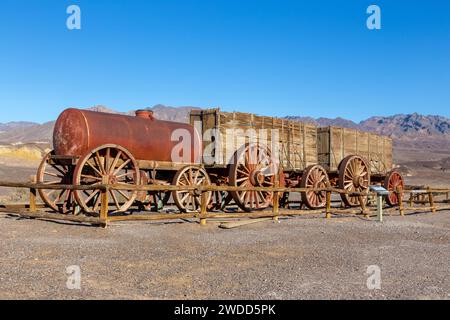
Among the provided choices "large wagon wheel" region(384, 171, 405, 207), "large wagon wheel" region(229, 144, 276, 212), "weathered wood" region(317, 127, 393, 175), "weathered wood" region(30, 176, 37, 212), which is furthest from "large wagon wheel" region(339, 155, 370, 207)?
"weathered wood" region(30, 176, 37, 212)

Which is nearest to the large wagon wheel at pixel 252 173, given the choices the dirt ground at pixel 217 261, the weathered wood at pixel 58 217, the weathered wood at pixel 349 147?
the dirt ground at pixel 217 261

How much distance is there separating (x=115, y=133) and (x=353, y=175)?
30.6ft

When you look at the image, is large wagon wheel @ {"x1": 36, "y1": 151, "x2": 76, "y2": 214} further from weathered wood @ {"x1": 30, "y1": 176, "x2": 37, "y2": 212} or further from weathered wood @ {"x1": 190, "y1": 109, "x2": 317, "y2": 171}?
weathered wood @ {"x1": 190, "y1": 109, "x2": 317, "y2": 171}

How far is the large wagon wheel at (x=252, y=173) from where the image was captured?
13.8 meters

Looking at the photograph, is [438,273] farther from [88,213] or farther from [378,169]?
[378,169]

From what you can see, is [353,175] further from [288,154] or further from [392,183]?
[392,183]

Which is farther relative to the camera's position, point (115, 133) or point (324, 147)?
point (324, 147)

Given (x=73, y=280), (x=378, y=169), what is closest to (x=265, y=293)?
(x=73, y=280)

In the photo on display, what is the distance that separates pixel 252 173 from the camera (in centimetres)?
1435

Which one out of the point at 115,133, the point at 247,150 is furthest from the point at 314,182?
the point at 115,133

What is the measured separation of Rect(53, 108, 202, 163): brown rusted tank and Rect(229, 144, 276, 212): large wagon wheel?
6.18ft

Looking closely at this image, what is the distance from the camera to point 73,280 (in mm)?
5648

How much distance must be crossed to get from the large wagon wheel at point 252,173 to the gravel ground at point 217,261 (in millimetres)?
2842

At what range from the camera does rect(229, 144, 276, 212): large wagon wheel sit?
13.8 m
